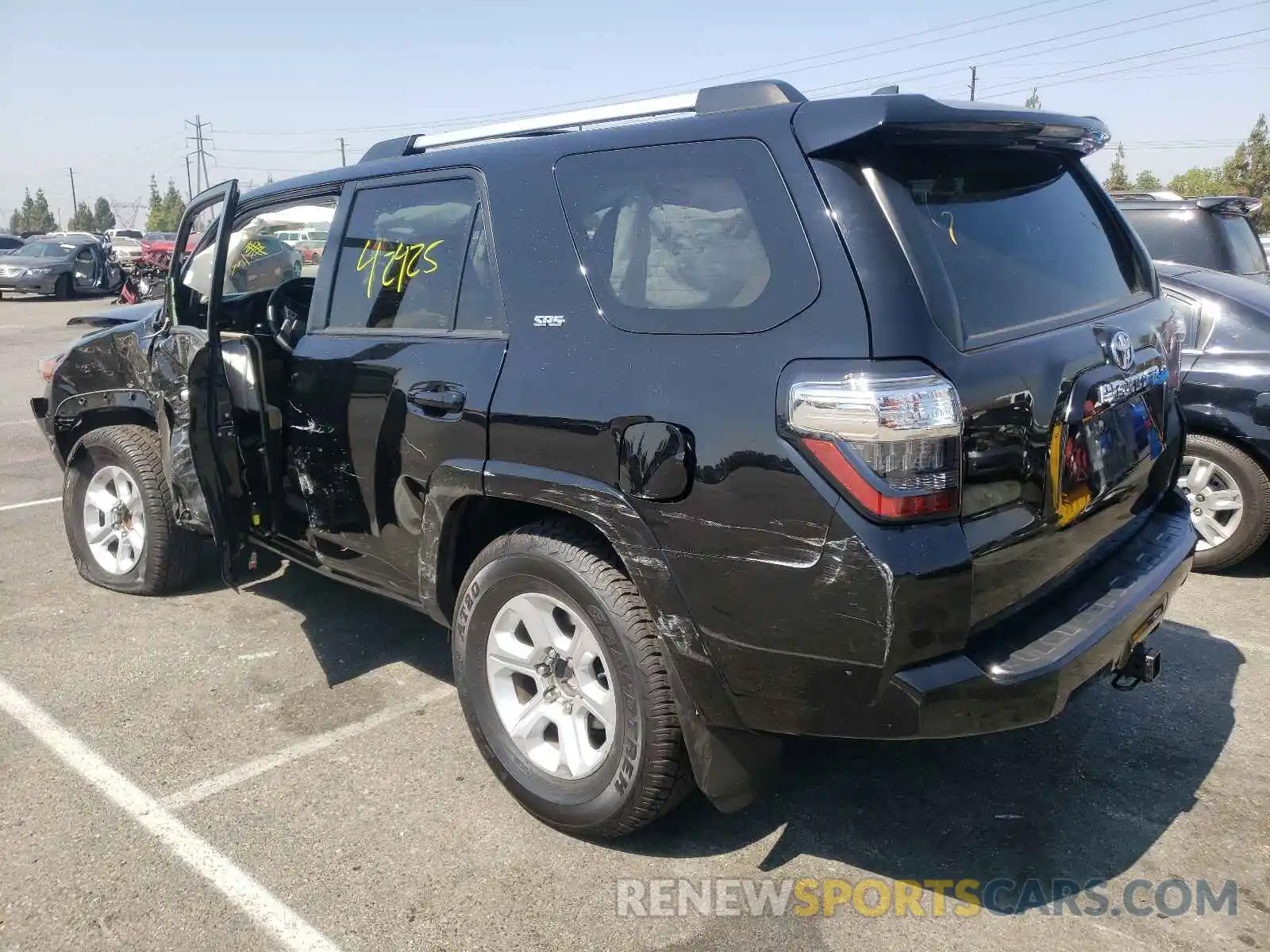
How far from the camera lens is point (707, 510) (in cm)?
241

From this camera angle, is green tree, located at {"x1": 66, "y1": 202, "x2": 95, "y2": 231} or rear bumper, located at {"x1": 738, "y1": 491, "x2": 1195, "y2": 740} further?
green tree, located at {"x1": 66, "y1": 202, "x2": 95, "y2": 231}

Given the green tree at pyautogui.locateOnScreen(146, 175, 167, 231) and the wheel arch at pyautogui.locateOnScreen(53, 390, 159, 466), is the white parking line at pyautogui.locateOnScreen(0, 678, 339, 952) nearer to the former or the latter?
the wheel arch at pyautogui.locateOnScreen(53, 390, 159, 466)

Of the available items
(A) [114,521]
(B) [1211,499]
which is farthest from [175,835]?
(B) [1211,499]

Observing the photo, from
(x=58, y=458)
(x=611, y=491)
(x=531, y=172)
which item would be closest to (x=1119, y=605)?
(x=611, y=491)

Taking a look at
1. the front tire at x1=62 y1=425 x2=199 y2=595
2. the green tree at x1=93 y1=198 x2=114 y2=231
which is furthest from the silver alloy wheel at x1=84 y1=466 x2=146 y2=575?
the green tree at x1=93 y1=198 x2=114 y2=231

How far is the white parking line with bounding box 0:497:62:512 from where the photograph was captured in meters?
6.65

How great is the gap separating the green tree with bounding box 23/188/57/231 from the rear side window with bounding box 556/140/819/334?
132 metres

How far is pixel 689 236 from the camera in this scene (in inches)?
103

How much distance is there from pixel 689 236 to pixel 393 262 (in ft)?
4.39

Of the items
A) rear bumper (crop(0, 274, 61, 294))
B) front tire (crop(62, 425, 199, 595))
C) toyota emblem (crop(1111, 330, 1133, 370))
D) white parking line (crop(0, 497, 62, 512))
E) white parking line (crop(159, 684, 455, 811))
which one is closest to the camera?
toyota emblem (crop(1111, 330, 1133, 370))

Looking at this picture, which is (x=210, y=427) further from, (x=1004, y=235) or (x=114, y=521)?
(x=1004, y=235)

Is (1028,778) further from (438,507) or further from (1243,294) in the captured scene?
(1243,294)

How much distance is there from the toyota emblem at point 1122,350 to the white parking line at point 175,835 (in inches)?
103

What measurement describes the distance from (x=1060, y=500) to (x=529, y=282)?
1587 millimetres
